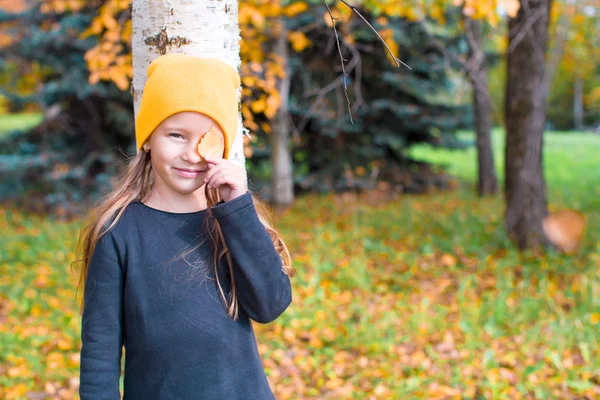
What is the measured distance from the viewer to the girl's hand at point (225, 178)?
1.34 m

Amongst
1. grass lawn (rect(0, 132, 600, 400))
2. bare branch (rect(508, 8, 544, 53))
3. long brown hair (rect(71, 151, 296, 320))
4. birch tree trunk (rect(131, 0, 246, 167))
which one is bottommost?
grass lawn (rect(0, 132, 600, 400))

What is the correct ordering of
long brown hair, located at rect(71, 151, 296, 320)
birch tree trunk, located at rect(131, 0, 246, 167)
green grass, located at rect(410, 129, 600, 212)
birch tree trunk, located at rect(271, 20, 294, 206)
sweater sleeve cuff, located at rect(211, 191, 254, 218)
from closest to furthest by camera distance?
sweater sleeve cuff, located at rect(211, 191, 254, 218), long brown hair, located at rect(71, 151, 296, 320), birch tree trunk, located at rect(131, 0, 246, 167), birch tree trunk, located at rect(271, 20, 294, 206), green grass, located at rect(410, 129, 600, 212)

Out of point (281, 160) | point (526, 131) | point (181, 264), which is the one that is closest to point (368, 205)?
point (281, 160)

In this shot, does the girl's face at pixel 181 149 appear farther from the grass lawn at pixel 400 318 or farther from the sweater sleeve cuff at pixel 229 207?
the grass lawn at pixel 400 318

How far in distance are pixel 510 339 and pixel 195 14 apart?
10.6ft

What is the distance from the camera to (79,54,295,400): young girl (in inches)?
53.4

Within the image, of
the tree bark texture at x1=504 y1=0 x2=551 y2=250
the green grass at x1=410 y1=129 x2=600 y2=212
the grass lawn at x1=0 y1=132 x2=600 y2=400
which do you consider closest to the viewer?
the grass lawn at x1=0 y1=132 x2=600 y2=400

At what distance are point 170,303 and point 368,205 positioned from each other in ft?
22.0

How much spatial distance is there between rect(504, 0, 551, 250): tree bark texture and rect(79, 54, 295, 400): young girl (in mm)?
4401

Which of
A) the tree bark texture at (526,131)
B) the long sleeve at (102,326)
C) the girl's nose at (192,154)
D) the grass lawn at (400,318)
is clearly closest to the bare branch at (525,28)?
the tree bark texture at (526,131)

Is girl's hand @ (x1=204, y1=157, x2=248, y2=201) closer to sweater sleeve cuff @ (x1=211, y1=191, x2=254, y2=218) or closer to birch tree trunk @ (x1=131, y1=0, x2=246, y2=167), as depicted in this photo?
sweater sleeve cuff @ (x1=211, y1=191, x2=254, y2=218)

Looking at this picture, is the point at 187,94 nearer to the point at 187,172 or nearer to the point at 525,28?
the point at 187,172

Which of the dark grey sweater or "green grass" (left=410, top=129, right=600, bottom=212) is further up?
the dark grey sweater

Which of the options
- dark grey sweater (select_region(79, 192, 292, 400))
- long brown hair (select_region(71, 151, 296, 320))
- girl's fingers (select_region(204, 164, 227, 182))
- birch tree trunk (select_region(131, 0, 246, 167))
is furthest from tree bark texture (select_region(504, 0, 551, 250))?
girl's fingers (select_region(204, 164, 227, 182))
